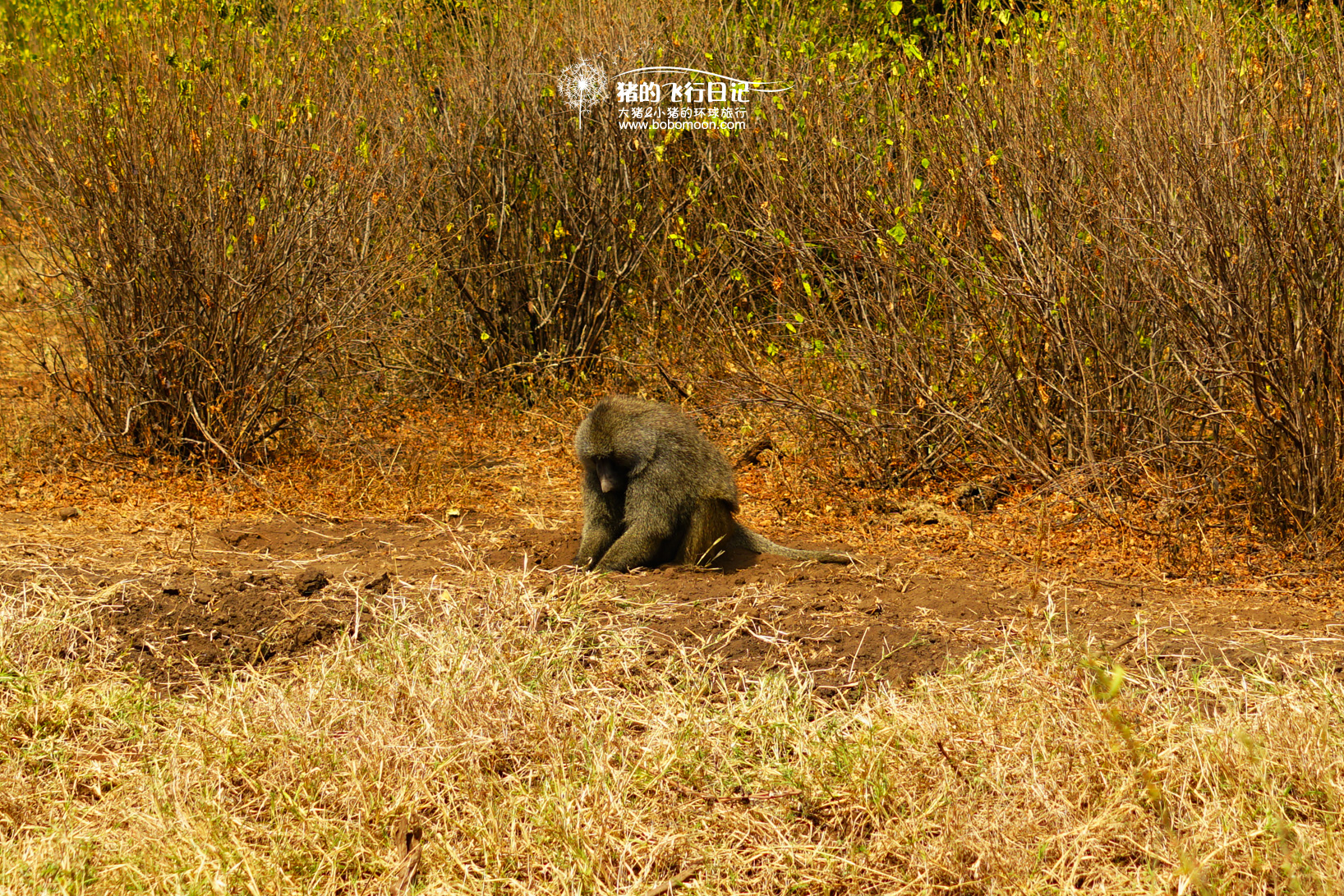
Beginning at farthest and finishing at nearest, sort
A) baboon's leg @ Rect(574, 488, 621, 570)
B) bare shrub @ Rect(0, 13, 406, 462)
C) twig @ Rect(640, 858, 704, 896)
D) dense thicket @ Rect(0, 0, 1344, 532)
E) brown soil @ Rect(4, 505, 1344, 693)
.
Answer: bare shrub @ Rect(0, 13, 406, 462) → baboon's leg @ Rect(574, 488, 621, 570) → dense thicket @ Rect(0, 0, 1344, 532) → brown soil @ Rect(4, 505, 1344, 693) → twig @ Rect(640, 858, 704, 896)

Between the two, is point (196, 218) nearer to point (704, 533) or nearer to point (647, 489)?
point (647, 489)

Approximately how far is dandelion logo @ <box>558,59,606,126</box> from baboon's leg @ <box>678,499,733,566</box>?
4072 millimetres

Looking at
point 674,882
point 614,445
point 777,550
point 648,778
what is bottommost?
point 674,882

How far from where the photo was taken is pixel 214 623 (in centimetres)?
488

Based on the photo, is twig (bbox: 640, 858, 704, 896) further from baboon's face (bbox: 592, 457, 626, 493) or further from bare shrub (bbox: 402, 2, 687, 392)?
bare shrub (bbox: 402, 2, 687, 392)

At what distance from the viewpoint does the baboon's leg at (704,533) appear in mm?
5871

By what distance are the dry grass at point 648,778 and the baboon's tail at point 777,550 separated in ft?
5.24

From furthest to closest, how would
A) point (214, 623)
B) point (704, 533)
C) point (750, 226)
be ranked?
point (750, 226) → point (704, 533) → point (214, 623)

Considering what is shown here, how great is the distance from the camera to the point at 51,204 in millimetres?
7078

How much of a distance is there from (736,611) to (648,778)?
1.45 metres

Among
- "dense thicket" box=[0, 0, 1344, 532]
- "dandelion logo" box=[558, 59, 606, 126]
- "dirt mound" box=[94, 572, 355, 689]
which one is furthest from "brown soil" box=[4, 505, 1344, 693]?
"dandelion logo" box=[558, 59, 606, 126]

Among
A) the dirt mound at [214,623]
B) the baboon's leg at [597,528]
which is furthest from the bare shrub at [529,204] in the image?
the dirt mound at [214,623]

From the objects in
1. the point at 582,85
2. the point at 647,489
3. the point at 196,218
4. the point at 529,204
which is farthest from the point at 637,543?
the point at 582,85

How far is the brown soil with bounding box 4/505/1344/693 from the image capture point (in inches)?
182
